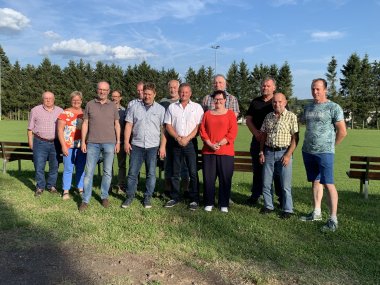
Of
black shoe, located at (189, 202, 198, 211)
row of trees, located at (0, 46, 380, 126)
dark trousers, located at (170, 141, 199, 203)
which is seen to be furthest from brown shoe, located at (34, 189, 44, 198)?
row of trees, located at (0, 46, 380, 126)

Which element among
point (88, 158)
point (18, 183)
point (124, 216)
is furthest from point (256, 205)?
point (18, 183)

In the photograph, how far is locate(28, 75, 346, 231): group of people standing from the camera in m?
5.48

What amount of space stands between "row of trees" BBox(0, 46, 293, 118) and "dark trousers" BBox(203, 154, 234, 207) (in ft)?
178

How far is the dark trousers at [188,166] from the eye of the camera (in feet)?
20.7

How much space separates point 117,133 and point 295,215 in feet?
10.1

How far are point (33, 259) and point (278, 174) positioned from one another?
3.65m

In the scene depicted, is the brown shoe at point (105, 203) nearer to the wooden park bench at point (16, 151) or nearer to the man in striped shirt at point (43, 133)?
the man in striped shirt at point (43, 133)

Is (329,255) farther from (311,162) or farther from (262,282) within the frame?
(311,162)

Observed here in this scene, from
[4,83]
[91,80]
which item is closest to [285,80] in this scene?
[91,80]

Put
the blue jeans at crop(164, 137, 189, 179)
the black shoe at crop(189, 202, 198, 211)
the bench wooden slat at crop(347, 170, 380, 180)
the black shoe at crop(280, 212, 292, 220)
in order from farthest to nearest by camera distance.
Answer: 1. the bench wooden slat at crop(347, 170, 380, 180)
2. the blue jeans at crop(164, 137, 189, 179)
3. the black shoe at crop(189, 202, 198, 211)
4. the black shoe at crop(280, 212, 292, 220)

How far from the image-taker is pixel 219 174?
6.09m

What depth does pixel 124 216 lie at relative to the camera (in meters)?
5.62

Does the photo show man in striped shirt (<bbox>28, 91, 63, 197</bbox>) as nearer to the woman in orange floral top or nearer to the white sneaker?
the woman in orange floral top

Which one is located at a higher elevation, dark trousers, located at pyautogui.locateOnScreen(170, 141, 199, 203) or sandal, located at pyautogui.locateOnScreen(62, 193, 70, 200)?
dark trousers, located at pyautogui.locateOnScreen(170, 141, 199, 203)
